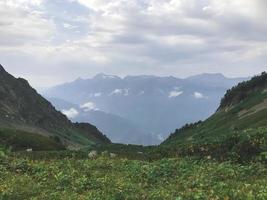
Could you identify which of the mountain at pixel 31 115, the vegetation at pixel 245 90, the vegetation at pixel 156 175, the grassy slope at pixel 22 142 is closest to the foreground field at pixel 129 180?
the vegetation at pixel 156 175

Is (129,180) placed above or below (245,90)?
below

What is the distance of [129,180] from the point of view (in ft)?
92.9

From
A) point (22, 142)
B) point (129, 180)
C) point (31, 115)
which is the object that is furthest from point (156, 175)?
point (31, 115)

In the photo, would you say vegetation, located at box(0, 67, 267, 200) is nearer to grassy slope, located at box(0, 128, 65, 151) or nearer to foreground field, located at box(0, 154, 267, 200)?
foreground field, located at box(0, 154, 267, 200)

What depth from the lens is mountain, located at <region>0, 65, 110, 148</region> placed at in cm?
14375

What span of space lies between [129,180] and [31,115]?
137m

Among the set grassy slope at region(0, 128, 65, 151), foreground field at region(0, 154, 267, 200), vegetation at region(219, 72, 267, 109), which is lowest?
foreground field at region(0, 154, 267, 200)

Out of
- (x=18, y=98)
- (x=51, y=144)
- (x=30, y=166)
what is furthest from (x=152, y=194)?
(x=18, y=98)

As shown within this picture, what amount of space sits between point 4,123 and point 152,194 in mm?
110515

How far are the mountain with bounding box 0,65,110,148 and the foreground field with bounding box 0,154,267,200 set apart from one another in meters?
99.6

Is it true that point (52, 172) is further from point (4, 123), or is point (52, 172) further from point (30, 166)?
point (4, 123)

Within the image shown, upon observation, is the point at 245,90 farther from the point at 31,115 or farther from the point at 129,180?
the point at 129,180

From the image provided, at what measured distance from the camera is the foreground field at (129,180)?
2255 cm

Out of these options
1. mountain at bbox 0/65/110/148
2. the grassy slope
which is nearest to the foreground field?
the grassy slope
